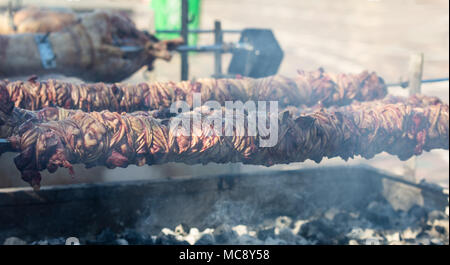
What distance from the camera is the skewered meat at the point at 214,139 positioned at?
94.0 inches

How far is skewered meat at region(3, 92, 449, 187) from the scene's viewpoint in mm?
2387

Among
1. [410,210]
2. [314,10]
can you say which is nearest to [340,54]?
[314,10]

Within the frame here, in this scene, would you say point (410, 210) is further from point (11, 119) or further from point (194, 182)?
point (11, 119)

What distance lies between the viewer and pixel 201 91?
3928 millimetres

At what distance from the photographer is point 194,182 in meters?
4.42

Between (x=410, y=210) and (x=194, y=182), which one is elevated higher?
(x=194, y=182)

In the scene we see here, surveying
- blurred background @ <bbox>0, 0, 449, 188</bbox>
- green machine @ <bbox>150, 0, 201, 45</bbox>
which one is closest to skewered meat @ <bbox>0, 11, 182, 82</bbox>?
blurred background @ <bbox>0, 0, 449, 188</bbox>

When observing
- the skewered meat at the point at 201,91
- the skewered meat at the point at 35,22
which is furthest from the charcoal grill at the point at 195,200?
the skewered meat at the point at 35,22

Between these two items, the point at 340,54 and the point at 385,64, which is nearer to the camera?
the point at 385,64

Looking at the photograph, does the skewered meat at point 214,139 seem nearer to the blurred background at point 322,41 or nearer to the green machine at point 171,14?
the blurred background at point 322,41

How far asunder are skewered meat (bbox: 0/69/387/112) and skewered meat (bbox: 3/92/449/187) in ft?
2.16

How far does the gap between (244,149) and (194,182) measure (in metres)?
1.63

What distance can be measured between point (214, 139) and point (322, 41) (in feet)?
57.7

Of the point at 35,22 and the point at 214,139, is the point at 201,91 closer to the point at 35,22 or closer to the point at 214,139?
the point at 214,139
